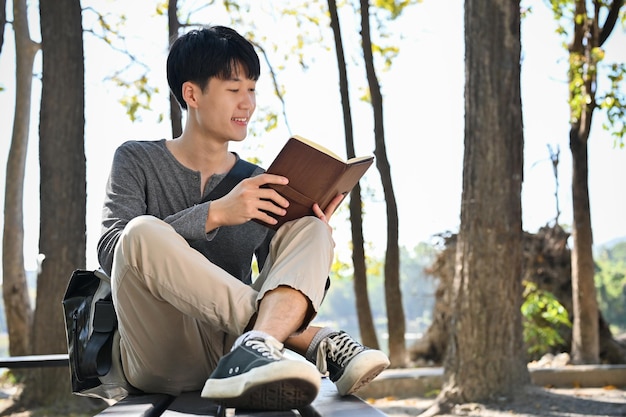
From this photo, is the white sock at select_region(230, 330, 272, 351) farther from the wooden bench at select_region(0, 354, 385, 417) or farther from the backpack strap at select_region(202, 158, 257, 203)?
the backpack strap at select_region(202, 158, 257, 203)

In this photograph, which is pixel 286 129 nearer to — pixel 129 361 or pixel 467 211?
pixel 467 211

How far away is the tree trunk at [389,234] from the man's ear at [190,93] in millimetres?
5785

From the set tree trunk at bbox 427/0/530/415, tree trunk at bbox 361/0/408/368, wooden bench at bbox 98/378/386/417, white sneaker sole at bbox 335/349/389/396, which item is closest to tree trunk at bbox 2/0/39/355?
tree trunk at bbox 361/0/408/368

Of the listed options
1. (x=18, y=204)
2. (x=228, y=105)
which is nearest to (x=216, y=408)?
(x=228, y=105)

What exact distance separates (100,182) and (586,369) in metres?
5.60

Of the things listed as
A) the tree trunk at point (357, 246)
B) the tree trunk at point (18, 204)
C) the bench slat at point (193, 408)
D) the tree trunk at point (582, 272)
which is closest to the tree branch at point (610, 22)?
the tree trunk at point (582, 272)

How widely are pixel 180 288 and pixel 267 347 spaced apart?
296 millimetres

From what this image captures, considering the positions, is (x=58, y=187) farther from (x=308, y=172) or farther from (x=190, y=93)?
(x=308, y=172)

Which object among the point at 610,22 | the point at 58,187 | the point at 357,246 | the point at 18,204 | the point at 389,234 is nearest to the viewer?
the point at 58,187

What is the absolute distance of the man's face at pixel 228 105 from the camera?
2418 millimetres

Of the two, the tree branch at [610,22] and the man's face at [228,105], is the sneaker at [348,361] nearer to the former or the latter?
the man's face at [228,105]

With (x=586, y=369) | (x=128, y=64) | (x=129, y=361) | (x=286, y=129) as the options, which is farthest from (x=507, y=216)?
(x=128, y=64)

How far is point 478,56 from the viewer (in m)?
5.45

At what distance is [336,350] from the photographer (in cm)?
205
